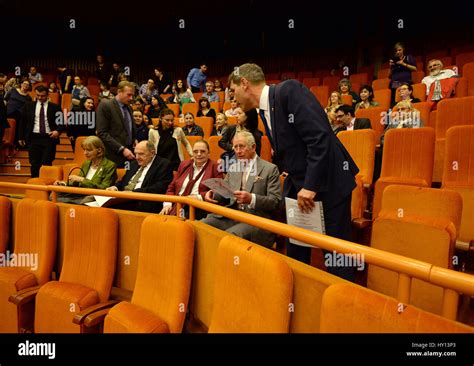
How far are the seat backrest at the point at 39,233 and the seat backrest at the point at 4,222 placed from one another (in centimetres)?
9

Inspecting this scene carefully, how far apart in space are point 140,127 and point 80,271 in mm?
1190

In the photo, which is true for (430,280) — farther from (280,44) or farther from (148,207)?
(280,44)

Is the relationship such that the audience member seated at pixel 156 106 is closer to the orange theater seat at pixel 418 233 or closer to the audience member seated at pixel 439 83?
the audience member seated at pixel 439 83

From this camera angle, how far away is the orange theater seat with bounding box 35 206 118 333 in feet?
2.83

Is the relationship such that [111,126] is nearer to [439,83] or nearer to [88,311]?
[88,311]

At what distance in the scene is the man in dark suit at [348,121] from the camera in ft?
5.16

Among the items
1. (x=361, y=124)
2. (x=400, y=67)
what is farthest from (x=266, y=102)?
(x=400, y=67)

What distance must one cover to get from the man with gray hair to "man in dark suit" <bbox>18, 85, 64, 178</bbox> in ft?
4.11

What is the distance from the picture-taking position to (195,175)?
3.81 ft

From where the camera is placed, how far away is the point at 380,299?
0.38m

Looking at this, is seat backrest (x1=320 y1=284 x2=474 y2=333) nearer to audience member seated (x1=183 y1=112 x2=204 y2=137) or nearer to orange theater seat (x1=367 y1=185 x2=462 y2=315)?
orange theater seat (x1=367 y1=185 x2=462 y2=315)

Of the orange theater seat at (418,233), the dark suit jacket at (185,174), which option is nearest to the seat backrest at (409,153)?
the orange theater seat at (418,233)

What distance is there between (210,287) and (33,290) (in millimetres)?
532
